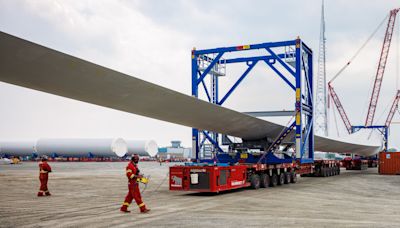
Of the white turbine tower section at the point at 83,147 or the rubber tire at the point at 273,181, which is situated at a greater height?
the white turbine tower section at the point at 83,147

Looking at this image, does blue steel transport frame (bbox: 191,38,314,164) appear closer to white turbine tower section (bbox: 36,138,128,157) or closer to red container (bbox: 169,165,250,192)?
red container (bbox: 169,165,250,192)

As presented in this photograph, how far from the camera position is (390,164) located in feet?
125

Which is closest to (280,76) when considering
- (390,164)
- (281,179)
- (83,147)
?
(281,179)

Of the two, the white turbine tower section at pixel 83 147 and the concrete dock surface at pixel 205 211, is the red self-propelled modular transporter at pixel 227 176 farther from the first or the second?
the white turbine tower section at pixel 83 147

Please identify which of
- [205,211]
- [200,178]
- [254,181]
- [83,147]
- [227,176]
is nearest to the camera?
[205,211]

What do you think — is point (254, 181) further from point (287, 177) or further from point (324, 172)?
point (324, 172)

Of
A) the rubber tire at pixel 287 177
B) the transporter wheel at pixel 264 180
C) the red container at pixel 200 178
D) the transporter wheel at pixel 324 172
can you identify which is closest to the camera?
the red container at pixel 200 178

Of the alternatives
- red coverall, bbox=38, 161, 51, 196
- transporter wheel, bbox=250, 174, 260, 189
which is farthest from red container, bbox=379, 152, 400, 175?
red coverall, bbox=38, 161, 51, 196

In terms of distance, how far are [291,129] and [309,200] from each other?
669 centimetres

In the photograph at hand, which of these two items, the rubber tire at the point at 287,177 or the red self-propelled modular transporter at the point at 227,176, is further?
the rubber tire at the point at 287,177

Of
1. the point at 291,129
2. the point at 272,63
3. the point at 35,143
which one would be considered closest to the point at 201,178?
the point at 291,129

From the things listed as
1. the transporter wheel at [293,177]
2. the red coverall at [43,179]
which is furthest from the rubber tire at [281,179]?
the red coverall at [43,179]

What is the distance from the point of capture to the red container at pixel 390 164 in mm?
37906

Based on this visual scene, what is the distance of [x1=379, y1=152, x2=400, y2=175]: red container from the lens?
3791cm
